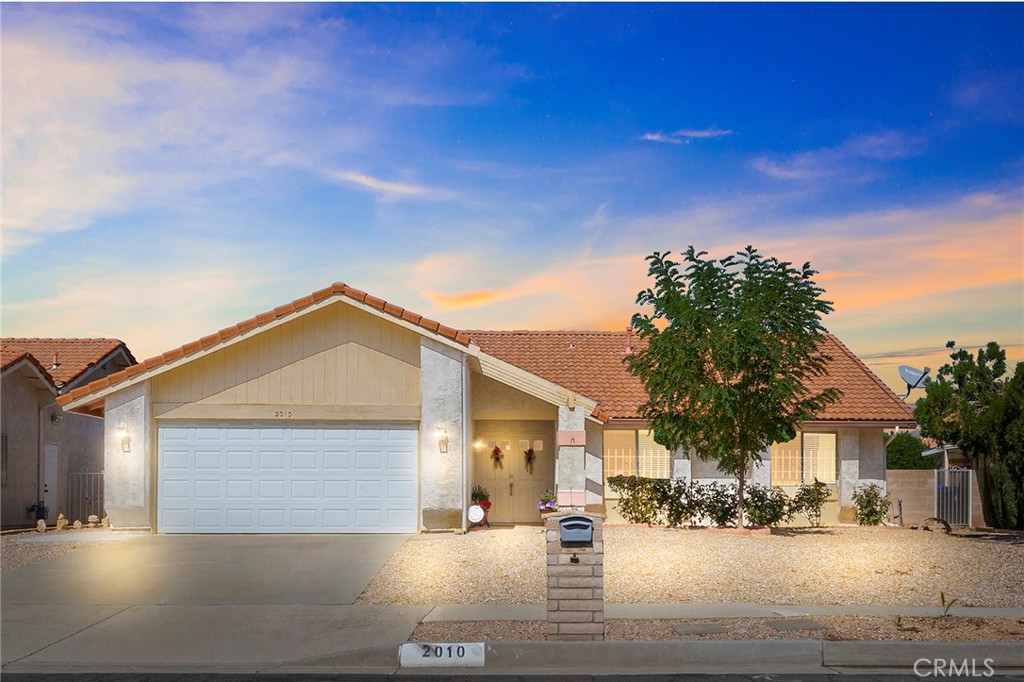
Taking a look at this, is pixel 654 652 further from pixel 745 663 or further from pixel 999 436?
pixel 999 436

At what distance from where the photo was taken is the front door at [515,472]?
24469 mm

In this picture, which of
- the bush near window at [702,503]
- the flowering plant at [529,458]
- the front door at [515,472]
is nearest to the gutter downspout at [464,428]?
the front door at [515,472]

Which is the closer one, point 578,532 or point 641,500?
point 578,532

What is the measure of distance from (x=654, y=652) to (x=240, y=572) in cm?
798

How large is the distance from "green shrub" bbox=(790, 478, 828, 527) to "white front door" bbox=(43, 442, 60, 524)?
1787cm

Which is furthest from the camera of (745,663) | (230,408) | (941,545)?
(230,408)

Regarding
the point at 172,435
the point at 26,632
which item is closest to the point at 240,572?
the point at 26,632

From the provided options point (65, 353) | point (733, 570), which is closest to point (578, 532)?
point (733, 570)

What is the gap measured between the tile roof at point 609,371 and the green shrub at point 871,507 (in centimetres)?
214

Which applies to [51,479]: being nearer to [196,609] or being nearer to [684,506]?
[196,609]

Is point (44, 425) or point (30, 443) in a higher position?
point (44, 425)

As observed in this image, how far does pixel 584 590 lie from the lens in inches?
428

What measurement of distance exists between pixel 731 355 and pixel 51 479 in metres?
17.2

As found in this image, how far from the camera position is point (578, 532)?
435 inches
